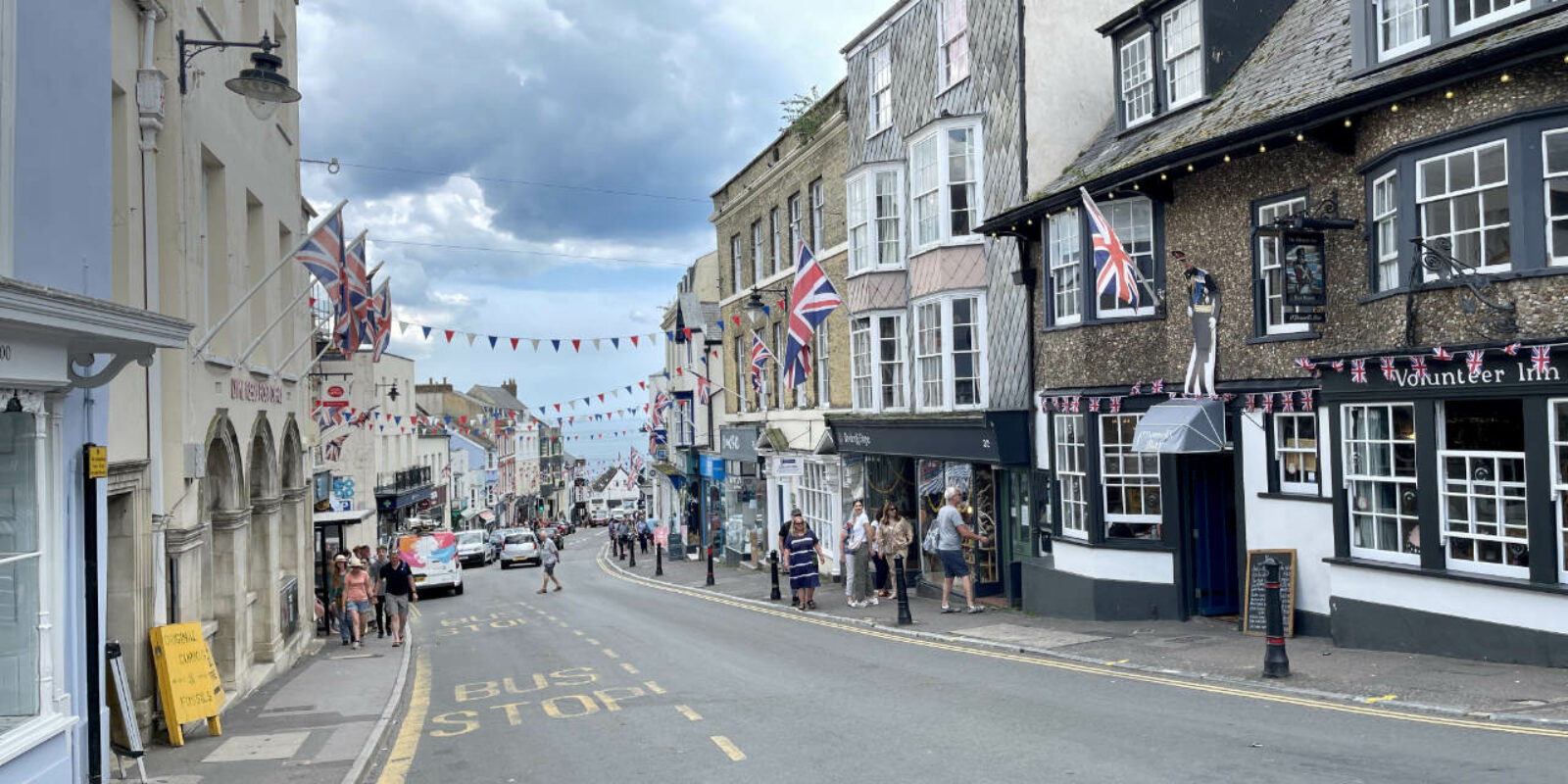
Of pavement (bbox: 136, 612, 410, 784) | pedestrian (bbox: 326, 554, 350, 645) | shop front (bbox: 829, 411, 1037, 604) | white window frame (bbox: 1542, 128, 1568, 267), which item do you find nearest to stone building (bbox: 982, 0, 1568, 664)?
white window frame (bbox: 1542, 128, 1568, 267)

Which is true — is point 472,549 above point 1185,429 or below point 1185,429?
below

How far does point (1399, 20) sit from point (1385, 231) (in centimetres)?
240

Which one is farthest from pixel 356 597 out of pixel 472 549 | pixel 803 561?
pixel 472 549

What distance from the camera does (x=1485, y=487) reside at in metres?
12.1

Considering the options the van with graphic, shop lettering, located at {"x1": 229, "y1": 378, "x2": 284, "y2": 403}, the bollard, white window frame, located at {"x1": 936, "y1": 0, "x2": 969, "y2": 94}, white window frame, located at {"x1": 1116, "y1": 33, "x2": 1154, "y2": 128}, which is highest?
white window frame, located at {"x1": 936, "y1": 0, "x2": 969, "y2": 94}

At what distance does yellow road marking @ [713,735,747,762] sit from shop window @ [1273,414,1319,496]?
875 centimetres

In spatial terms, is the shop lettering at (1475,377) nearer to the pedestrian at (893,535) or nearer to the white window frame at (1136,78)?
the white window frame at (1136,78)

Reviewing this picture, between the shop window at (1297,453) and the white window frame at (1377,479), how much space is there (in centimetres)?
94

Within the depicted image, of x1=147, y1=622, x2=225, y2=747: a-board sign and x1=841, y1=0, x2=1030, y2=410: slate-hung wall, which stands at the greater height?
x1=841, y1=0, x2=1030, y2=410: slate-hung wall

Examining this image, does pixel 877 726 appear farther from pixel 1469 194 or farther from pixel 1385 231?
pixel 1385 231

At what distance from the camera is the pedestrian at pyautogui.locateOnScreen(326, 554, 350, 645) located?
69.0 feet

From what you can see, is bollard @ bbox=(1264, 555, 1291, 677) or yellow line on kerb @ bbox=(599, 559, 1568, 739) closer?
yellow line on kerb @ bbox=(599, 559, 1568, 739)

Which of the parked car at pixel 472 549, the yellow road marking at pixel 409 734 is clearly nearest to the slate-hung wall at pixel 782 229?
the yellow road marking at pixel 409 734

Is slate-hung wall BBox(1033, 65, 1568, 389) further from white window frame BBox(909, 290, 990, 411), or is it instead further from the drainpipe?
the drainpipe
